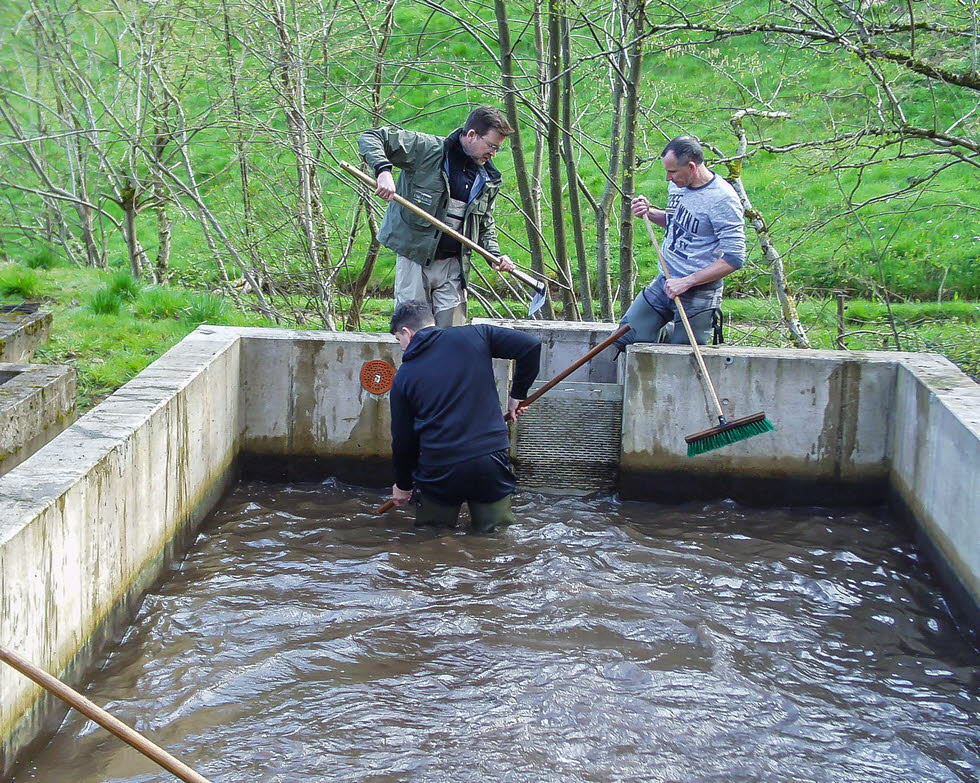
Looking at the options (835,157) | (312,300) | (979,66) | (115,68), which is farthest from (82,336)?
(979,66)

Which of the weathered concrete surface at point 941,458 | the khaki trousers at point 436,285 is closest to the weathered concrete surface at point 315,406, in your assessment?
the khaki trousers at point 436,285

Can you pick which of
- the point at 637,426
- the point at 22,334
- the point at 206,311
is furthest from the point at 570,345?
the point at 22,334

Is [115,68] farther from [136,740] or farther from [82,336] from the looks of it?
[136,740]

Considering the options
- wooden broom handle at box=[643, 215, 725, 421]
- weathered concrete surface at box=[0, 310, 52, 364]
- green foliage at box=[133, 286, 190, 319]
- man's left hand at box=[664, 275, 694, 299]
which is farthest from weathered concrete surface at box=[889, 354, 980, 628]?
green foliage at box=[133, 286, 190, 319]

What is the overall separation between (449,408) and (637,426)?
1.75 m

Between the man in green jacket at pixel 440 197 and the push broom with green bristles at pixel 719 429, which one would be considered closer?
the push broom with green bristles at pixel 719 429

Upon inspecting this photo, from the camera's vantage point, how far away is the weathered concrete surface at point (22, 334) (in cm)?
830

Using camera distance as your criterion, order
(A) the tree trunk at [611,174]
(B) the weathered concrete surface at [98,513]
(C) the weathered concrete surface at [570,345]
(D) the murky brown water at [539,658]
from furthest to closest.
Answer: (A) the tree trunk at [611,174] < (C) the weathered concrete surface at [570,345] < (D) the murky brown water at [539,658] < (B) the weathered concrete surface at [98,513]

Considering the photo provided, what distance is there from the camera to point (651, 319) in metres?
7.18

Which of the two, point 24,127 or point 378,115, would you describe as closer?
point 378,115

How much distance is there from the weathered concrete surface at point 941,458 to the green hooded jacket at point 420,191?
2.89 m

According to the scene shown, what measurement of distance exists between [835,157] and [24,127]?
10619mm

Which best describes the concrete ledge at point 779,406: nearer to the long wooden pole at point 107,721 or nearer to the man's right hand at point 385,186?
the man's right hand at point 385,186

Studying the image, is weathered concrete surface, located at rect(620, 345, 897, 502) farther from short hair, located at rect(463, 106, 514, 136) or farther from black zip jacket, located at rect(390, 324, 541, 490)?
short hair, located at rect(463, 106, 514, 136)
